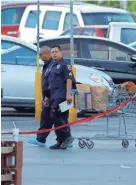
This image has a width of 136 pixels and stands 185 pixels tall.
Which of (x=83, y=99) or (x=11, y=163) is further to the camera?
(x=83, y=99)

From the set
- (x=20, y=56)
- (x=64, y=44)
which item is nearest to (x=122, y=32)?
(x=64, y=44)

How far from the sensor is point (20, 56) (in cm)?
2088

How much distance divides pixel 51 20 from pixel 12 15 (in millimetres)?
2705

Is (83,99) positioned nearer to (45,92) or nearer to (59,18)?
(45,92)

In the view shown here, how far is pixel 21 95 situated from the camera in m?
20.5

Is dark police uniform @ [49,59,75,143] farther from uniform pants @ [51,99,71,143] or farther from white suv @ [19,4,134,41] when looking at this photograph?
white suv @ [19,4,134,41]

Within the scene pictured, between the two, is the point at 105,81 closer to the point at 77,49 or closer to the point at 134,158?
the point at 77,49

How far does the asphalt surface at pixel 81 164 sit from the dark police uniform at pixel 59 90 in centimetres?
34

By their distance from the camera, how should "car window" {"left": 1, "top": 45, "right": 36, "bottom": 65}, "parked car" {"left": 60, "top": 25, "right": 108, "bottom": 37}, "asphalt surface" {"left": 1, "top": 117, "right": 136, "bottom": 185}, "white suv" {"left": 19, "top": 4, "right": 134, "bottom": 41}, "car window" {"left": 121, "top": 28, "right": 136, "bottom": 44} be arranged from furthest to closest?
"white suv" {"left": 19, "top": 4, "right": 134, "bottom": 41} → "parked car" {"left": 60, "top": 25, "right": 108, "bottom": 37} → "car window" {"left": 121, "top": 28, "right": 136, "bottom": 44} → "car window" {"left": 1, "top": 45, "right": 36, "bottom": 65} → "asphalt surface" {"left": 1, "top": 117, "right": 136, "bottom": 185}

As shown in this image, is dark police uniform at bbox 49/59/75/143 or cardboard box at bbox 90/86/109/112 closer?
dark police uniform at bbox 49/59/75/143

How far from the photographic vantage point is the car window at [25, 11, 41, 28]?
32.0 metres

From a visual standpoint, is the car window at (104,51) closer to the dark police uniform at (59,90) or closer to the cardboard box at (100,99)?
the cardboard box at (100,99)

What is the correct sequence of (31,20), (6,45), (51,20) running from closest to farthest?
(6,45) → (51,20) → (31,20)

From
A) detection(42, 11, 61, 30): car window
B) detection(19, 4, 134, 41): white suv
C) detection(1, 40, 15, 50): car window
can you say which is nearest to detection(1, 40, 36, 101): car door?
detection(1, 40, 15, 50): car window
